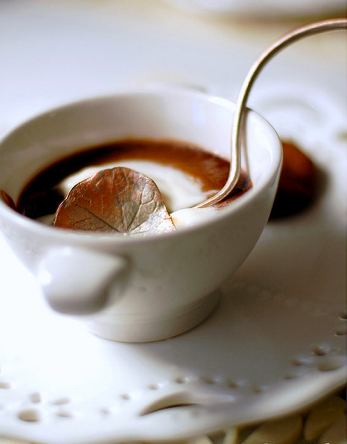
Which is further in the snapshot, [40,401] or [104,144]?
[104,144]

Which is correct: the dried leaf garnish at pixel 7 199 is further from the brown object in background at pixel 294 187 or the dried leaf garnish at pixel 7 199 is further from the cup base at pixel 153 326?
the brown object in background at pixel 294 187

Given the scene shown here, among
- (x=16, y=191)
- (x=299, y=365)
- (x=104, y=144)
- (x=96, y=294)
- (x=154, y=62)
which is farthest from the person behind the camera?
(x=154, y=62)

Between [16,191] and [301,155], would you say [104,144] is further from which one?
[301,155]

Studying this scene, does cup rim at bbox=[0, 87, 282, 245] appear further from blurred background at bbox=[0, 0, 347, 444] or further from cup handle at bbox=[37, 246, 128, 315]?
blurred background at bbox=[0, 0, 347, 444]

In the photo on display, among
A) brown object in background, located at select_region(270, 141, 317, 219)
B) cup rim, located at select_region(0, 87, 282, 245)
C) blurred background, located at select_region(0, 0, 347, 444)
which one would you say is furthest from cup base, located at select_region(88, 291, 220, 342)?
blurred background, located at select_region(0, 0, 347, 444)

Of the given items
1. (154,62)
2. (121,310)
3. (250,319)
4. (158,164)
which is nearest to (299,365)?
(250,319)

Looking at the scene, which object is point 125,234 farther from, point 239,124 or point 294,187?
point 294,187
